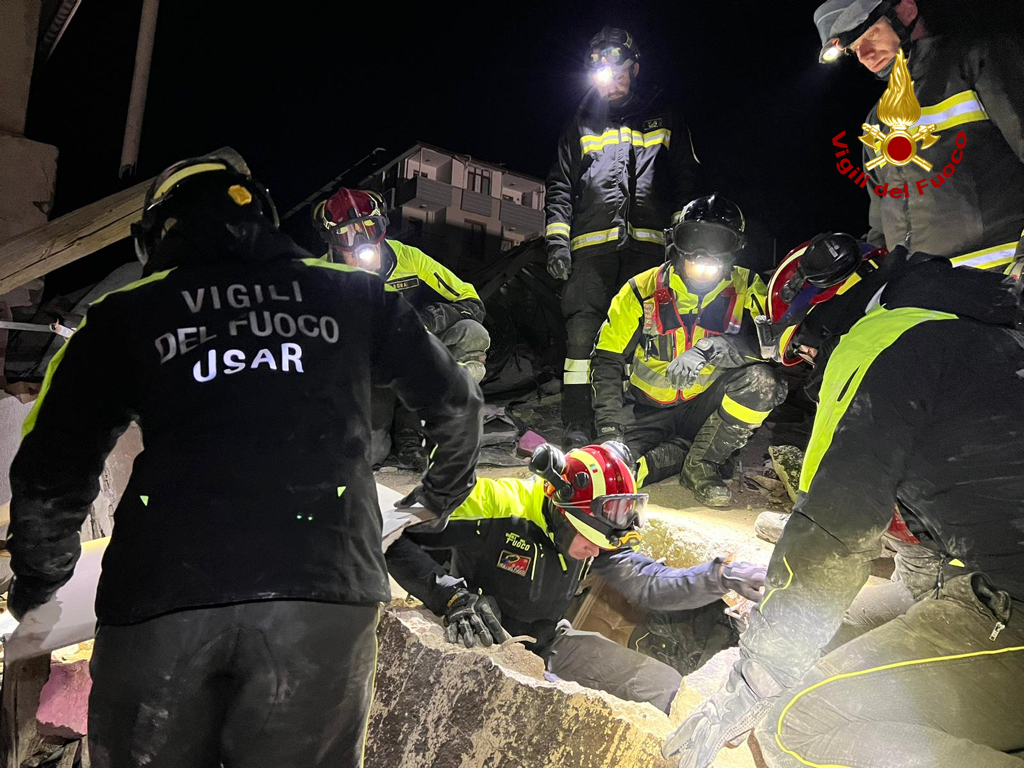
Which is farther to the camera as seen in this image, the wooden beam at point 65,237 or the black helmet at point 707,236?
the black helmet at point 707,236

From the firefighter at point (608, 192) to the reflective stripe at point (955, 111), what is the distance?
266cm

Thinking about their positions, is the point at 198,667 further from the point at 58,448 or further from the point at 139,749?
the point at 58,448

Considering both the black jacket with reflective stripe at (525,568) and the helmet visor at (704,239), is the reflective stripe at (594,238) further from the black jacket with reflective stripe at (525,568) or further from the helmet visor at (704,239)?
the black jacket with reflective stripe at (525,568)

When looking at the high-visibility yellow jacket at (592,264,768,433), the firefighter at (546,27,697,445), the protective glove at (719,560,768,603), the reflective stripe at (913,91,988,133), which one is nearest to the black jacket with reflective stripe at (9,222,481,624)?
the protective glove at (719,560,768,603)

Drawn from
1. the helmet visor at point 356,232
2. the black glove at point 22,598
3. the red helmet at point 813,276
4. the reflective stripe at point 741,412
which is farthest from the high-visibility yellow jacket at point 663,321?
the black glove at point 22,598

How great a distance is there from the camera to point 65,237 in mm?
3180

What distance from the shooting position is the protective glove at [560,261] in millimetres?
5289

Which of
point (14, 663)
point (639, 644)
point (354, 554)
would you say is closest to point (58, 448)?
point (354, 554)

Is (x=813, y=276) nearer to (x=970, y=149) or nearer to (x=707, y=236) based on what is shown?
(x=970, y=149)

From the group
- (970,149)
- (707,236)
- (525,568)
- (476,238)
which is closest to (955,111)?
(970,149)

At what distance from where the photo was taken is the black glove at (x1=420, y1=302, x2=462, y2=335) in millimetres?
4910

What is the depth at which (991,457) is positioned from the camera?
5.79ft

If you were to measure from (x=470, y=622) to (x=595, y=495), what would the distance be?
85 centimetres

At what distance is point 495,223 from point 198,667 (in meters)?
27.5
